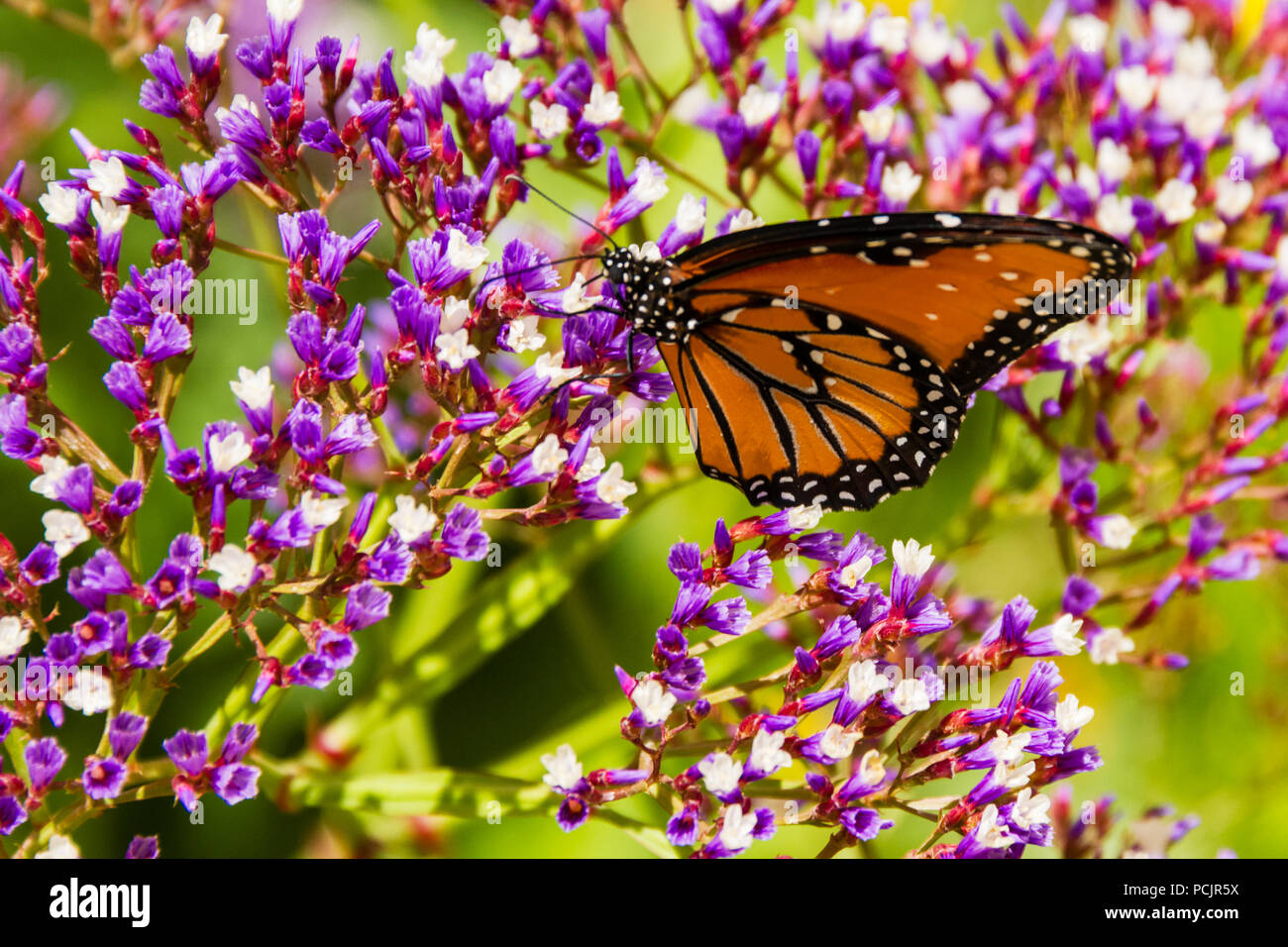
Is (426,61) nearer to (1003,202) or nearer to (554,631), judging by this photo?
(1003,202)

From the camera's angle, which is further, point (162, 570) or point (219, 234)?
point (219, 234)

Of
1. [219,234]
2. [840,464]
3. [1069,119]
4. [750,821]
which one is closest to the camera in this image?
[750,821]

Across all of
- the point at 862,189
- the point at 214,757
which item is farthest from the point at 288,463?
the point at 862,189

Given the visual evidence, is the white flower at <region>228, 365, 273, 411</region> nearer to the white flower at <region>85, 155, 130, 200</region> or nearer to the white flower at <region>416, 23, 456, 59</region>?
the white flower at <region>85, 155, 130, 200</region>

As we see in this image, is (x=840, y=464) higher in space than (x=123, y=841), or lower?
higher

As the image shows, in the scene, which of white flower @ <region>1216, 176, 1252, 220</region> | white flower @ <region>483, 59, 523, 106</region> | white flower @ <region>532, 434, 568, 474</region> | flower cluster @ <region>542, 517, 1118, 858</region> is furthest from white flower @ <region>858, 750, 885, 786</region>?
white flower @ <region>1216, 176, 1252, 220</region>

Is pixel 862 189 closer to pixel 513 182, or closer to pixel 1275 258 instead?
pixel 513 182

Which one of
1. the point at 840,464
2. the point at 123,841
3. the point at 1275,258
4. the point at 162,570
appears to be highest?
the point at 1275,258
